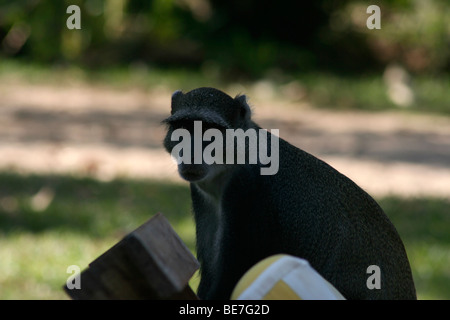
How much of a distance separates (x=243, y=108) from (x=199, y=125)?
266 millimetres

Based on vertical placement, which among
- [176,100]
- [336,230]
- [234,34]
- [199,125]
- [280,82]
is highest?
[234,34]

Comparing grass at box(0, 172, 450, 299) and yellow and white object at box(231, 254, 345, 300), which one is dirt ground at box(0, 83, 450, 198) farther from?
yellow and white object at box(231, 254, 345, 300)

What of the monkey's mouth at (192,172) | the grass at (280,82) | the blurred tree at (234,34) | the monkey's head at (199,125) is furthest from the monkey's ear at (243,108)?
the blurred tree at (234,34)

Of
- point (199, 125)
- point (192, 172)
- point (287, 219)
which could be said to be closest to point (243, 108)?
point (199, 125)

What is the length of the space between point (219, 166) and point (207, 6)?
11.9 m

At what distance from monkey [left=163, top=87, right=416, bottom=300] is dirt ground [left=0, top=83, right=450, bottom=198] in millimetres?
3983

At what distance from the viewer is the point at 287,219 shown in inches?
121

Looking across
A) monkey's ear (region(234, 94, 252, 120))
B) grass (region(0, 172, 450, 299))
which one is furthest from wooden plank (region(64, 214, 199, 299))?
grass (region(0, 172, 450, 299))

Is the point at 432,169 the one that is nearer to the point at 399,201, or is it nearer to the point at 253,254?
the point at 399,201

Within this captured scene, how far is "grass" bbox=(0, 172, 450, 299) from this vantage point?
16.8 ft

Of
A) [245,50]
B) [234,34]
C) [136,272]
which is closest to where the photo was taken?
[136,272]

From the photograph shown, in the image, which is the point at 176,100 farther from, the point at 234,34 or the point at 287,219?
the point at 234,34

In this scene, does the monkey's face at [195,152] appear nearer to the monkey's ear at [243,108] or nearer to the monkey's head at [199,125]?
the monkey's head at [199,125]

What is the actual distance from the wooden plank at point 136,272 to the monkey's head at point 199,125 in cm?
164
